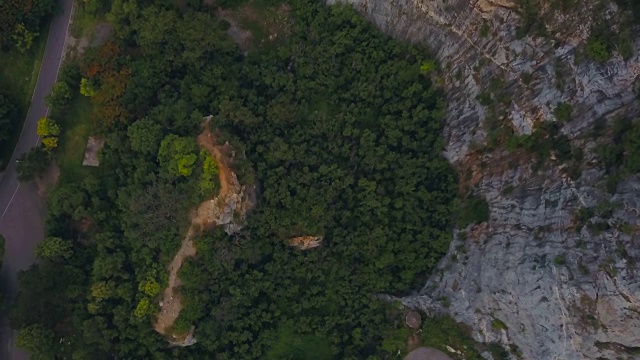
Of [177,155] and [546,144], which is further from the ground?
[546,144]

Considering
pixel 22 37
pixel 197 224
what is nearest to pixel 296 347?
pixel 197 224

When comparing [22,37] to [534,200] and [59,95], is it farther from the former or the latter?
[534,200]

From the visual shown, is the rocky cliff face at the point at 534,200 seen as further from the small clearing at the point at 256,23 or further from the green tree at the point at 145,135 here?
the green tree at the point at 145,135

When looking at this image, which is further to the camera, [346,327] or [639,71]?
[346,327]

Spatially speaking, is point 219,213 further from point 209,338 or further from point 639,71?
point 639,71

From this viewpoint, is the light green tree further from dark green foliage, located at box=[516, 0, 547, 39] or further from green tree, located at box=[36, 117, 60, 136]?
dark green foliage, located at box=[516, 0, 547, 39]

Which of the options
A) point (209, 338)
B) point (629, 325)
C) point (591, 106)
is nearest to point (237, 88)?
point (209, 338)

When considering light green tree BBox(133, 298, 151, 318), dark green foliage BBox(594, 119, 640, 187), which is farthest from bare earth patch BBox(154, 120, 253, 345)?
dark green foliage BBox(594, 119, 640, 187)
